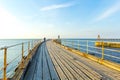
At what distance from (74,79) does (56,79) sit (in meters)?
0.52

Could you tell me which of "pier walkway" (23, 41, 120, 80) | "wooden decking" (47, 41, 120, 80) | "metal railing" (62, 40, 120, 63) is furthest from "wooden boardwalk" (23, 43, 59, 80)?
"metal railing" (62, 40, 120, 63)

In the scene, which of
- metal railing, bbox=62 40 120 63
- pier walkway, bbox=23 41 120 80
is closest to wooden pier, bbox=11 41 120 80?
pier walkway, bbox=23 41 120 80

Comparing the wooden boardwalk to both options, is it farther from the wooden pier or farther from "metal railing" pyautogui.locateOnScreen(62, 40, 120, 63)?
"metal railing" pyautogui.locateOnScreen(62, 40, 120, 63)

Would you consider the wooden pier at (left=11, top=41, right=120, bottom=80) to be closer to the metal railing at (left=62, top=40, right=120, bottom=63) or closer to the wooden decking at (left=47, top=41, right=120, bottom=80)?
the wooden decking at (left=47, top=41, right=120, bottom=80)

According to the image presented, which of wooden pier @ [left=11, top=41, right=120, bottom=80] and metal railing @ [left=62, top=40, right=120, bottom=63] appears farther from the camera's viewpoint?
metal railing @ [left=62, top=40, right=120, bottom=63]

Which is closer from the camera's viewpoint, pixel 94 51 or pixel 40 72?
pixel 40 72

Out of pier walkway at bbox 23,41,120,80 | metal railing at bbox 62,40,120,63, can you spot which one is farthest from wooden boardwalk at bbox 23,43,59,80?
metal railing at bbox 62,40,120,63

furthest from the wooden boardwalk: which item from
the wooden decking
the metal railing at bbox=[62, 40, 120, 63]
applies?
the metal railing at bbox=[62, 40, 120, 63]

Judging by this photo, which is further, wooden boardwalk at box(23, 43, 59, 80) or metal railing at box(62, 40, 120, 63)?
metal railing at box(62, 40, 120, 63)

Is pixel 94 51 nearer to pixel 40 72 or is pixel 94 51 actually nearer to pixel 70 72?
pixel 70 72

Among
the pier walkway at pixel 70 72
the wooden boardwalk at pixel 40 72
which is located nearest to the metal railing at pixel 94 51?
the pier walkway at pixel 70 72

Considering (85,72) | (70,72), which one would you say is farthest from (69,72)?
(85,72)

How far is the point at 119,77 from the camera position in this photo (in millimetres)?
4594

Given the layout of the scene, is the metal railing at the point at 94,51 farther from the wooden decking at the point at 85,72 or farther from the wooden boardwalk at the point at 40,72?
the wooden boardwalk at the point at 40,72
